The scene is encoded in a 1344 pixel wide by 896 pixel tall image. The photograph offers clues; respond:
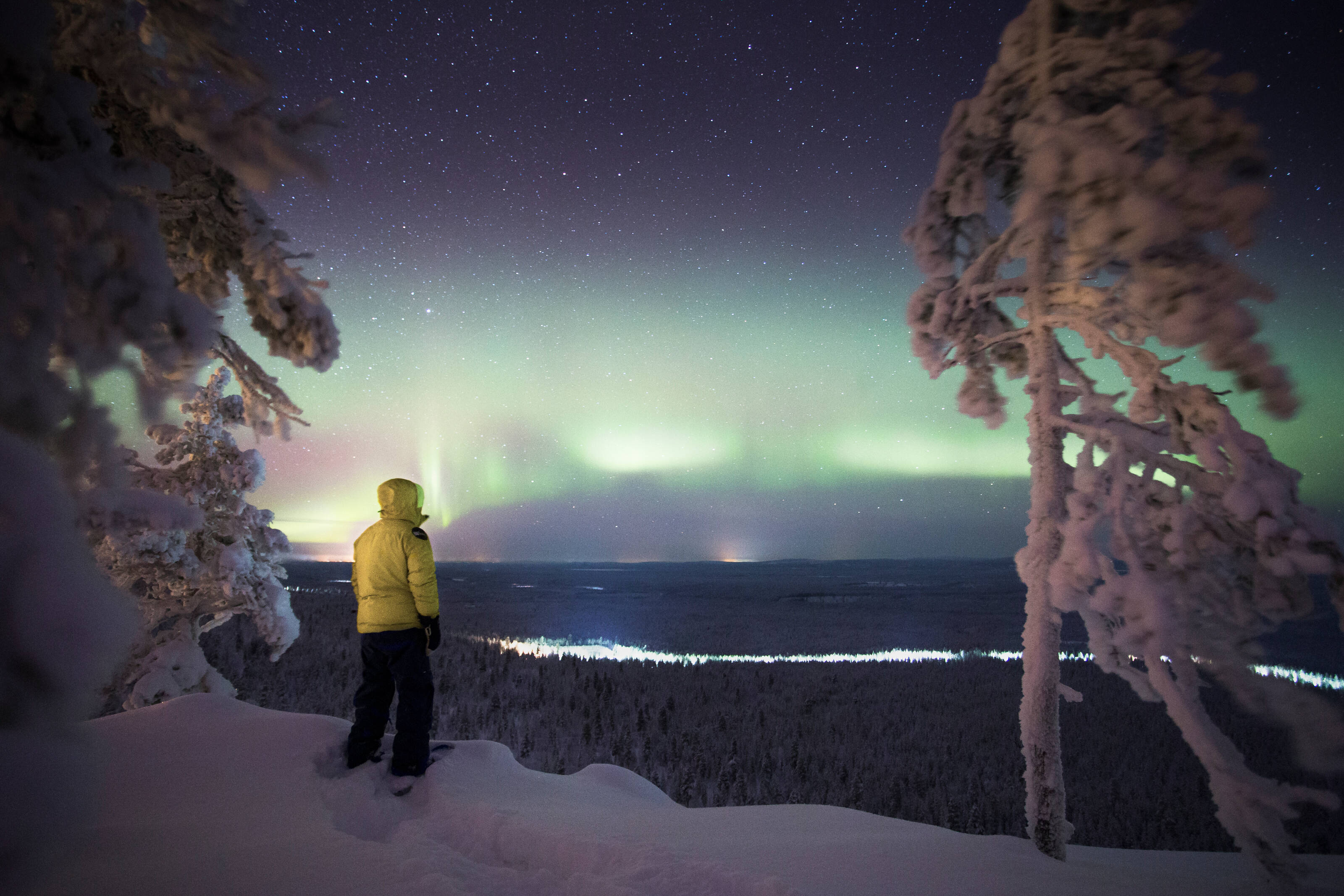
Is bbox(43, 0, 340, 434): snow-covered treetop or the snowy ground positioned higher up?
bbox(43, 0, 340, 434): snow-covered treetop

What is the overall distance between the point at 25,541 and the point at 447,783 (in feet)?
13.0

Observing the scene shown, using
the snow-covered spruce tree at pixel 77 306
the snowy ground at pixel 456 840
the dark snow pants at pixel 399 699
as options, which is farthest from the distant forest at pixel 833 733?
the snow-covered spruce tree at pixel 77 306

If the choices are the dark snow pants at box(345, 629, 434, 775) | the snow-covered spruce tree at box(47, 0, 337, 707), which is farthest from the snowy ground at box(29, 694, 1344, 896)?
the snow-covered spruce tree at box(47, 0, 337, 707)

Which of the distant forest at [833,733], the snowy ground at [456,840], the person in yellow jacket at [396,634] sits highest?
the person in yellow jacket at [396,634]

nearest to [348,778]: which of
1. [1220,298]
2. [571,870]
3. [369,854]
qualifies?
[369,854]

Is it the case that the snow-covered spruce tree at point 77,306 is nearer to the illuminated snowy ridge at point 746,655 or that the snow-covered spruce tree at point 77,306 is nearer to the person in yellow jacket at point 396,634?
the person in yellow jacket at point 396,634

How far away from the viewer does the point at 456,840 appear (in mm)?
3500

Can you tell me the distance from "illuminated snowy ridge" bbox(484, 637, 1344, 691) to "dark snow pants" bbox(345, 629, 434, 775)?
12.8 meters

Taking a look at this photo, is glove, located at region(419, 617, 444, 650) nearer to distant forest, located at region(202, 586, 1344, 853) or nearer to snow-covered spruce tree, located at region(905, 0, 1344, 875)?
distant forest, located at region(202, 586, 1344, 853)

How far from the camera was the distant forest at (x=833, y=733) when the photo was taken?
689 cm

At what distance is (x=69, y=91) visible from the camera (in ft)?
6.20

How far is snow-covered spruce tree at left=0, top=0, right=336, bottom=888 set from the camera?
998mm

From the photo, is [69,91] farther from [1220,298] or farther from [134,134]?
[1220,298]

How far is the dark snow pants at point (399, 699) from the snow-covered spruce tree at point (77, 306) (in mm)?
2757
